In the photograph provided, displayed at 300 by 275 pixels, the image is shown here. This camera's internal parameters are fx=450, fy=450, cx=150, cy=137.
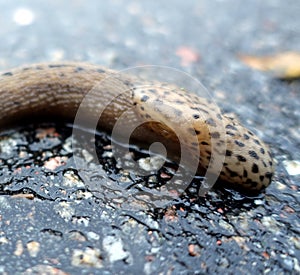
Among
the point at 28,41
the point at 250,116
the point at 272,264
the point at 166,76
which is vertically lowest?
the point at 272,264

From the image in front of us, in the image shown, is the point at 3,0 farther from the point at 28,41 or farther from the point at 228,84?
the point at 228,84

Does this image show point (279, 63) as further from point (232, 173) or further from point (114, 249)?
point (114, 249)

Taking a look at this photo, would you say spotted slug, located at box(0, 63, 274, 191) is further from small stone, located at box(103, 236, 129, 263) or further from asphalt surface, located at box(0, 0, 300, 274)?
small stone, located at box(103, 236, 129, 263)

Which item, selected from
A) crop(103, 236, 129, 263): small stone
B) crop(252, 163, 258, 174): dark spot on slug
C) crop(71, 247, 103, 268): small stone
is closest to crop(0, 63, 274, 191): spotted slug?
crop(252, 163, 258, 174): dark spot on slug

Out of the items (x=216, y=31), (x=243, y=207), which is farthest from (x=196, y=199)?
(x=216, y=31)

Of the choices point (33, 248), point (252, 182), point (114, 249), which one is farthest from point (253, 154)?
point (33, 248)
